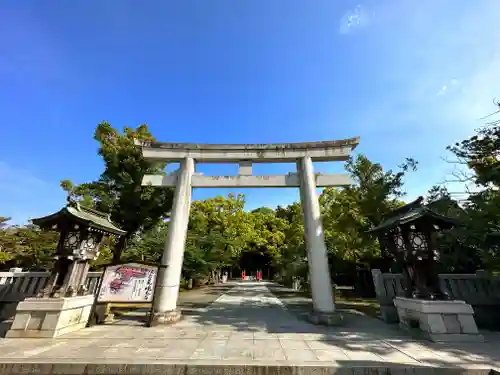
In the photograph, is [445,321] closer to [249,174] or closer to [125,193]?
[249,174]

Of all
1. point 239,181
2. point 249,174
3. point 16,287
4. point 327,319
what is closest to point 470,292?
point 327,319

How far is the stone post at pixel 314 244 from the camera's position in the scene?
25.7 ft

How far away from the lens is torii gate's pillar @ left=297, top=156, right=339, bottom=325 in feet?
25.2

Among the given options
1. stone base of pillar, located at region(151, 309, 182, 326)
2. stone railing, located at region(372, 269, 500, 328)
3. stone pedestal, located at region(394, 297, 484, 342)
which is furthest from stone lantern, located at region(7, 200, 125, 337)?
stone railing, located at region(372, 269, 500, 328)

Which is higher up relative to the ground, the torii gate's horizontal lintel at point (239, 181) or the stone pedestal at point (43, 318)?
the torii gate's horizontal lintel at point (239, 181)

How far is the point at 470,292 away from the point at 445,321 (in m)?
2.40

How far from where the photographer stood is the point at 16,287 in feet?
25.8

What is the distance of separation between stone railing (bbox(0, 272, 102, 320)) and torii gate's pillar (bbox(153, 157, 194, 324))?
3.83 meters

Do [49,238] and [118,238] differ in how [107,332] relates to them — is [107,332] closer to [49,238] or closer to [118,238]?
[118,238]

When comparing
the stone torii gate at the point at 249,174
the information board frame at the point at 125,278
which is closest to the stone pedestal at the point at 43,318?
the information board frame at the point at 125,278

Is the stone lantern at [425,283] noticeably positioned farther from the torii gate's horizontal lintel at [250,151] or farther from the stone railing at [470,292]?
the torii gate's horizontal lintel at [250,151]

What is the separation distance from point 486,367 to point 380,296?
3987mm

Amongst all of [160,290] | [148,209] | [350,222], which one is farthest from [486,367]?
[148,209]

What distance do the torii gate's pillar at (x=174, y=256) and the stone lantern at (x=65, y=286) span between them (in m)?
2.10
